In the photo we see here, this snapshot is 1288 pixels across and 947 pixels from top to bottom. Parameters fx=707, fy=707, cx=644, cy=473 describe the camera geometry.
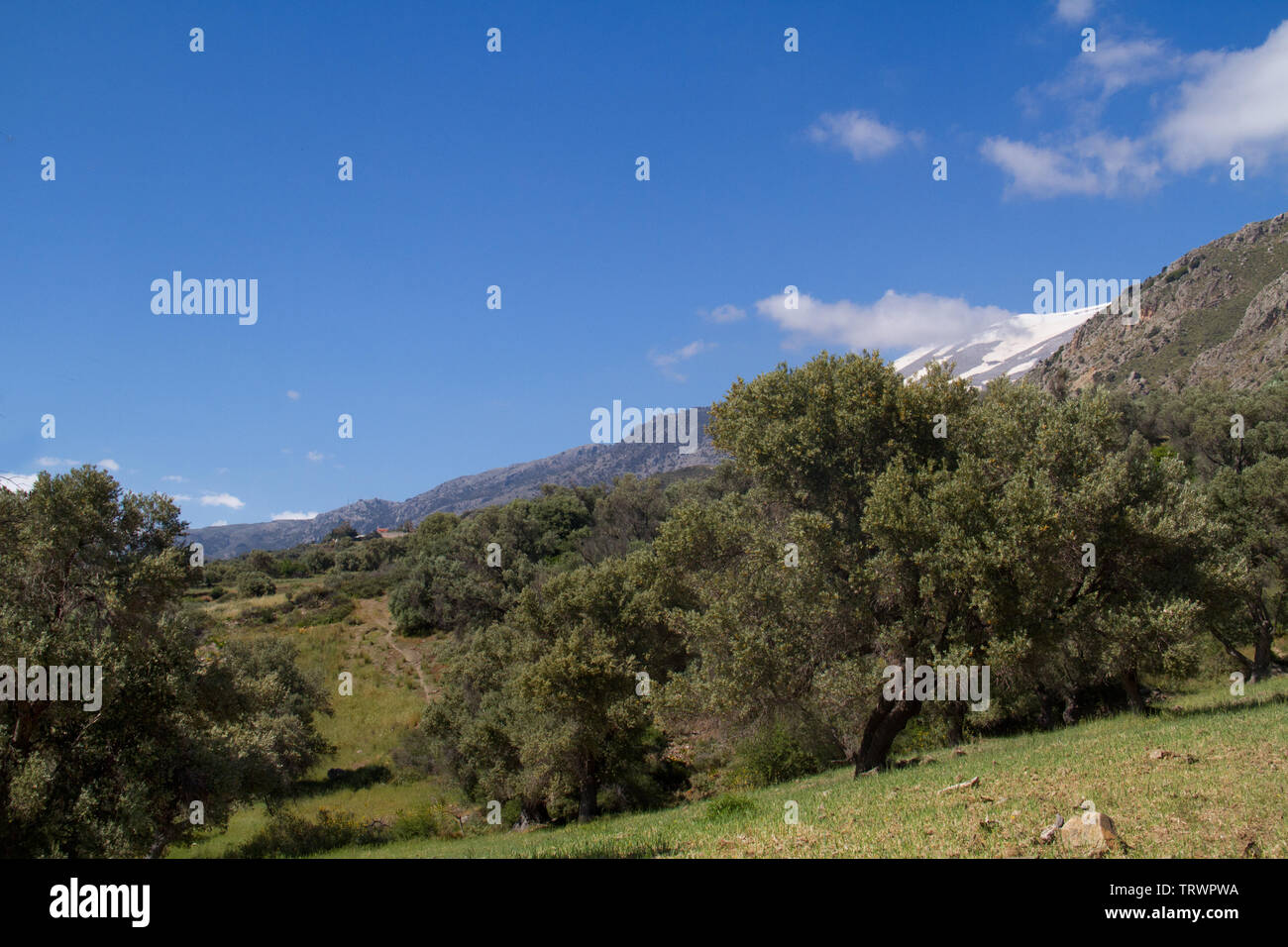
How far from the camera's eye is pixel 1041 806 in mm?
10508

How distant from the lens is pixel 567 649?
32469 mm

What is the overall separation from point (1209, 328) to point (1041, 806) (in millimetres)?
177182

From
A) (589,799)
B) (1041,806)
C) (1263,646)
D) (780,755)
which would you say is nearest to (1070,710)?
(780,755)

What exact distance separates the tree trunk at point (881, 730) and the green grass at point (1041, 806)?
341 centimetres

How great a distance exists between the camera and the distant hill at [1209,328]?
114062 millimetres

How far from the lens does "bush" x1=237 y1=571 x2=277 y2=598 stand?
93062 millimetres

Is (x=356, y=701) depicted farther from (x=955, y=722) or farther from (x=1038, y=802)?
(x=1038, y=802)

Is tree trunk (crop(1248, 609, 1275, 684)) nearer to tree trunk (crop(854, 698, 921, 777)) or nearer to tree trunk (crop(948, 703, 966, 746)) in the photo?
tree trunk (crop(948, 703, 966, 746))

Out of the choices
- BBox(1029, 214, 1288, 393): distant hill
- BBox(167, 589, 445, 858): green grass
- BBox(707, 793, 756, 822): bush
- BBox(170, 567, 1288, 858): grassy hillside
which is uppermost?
BBox(1029, 214, 1288, 393): distant hill

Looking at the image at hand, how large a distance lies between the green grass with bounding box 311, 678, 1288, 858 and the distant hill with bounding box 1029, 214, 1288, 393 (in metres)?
98.5

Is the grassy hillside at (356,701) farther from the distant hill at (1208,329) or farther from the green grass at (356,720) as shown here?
the distant hill at (1208,329)

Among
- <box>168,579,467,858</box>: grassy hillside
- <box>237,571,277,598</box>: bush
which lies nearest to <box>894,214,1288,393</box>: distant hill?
<box>168,579,467,858</box>: grassy hillside

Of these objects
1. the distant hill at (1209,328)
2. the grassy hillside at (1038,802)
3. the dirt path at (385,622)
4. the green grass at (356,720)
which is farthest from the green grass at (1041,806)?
the distant hill at (1209,328)

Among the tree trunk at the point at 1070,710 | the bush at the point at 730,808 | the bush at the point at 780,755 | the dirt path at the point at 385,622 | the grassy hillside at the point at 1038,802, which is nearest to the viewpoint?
the grassy hillside at the point at 1038,802
